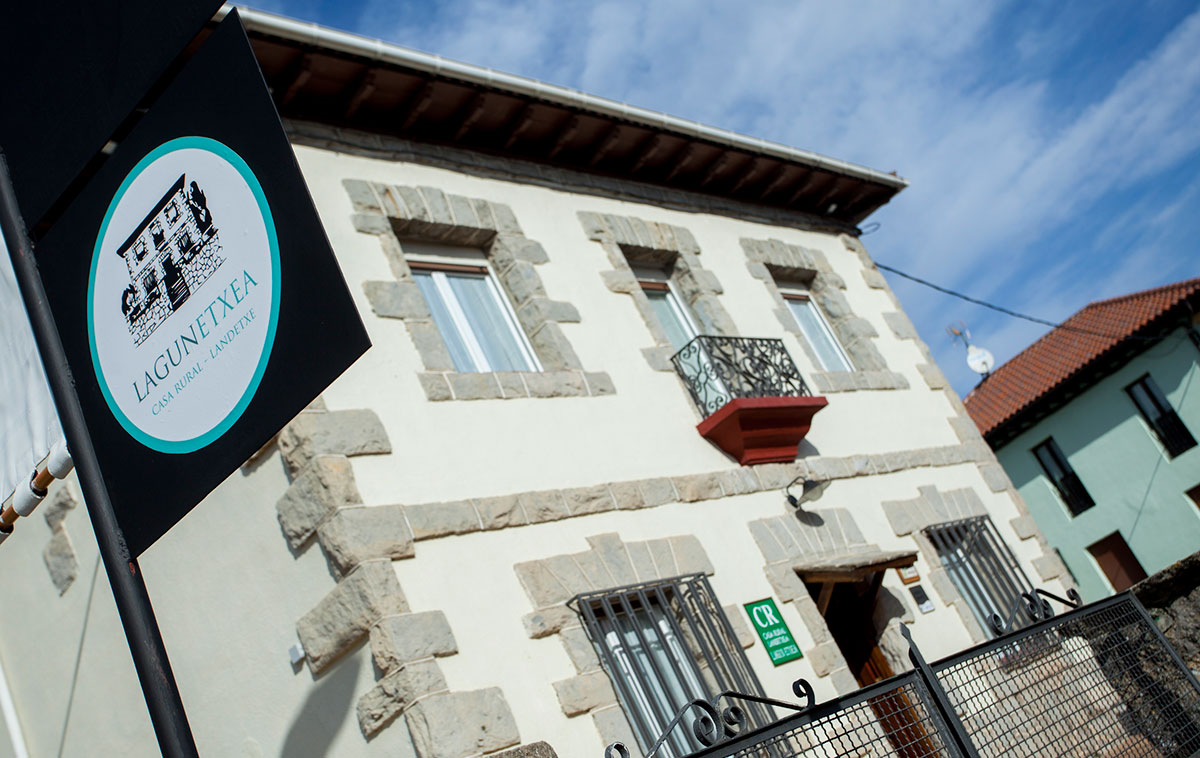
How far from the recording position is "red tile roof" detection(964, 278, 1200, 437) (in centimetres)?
2022

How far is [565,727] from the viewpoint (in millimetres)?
5375

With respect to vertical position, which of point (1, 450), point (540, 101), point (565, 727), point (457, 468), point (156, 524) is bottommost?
point (565, 727)

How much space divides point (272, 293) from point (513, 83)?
5.84 metres

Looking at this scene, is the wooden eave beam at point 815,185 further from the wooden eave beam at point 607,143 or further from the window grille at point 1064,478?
the window grille at point 1064,478

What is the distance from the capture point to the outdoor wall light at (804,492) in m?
7.65

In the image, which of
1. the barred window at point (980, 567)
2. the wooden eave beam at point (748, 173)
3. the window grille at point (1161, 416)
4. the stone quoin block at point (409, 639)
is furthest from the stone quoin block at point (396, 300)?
the window grille at point (1161, 416)

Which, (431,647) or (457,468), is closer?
(431,647)

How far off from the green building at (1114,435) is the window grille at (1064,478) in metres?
0.02

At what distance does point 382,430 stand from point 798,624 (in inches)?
124

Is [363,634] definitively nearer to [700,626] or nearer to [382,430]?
[382,430]

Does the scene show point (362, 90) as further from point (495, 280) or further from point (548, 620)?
point (548, 620)

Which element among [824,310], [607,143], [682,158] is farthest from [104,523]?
[824,310]

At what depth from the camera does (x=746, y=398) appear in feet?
24.5

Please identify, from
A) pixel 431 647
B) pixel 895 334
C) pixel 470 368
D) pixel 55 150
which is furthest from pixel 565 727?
pixel 895 334
